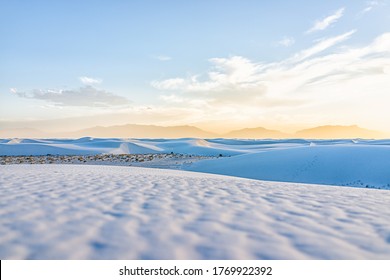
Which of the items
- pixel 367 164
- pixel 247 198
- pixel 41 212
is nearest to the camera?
pixel 41 212

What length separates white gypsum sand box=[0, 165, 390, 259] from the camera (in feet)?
9.78

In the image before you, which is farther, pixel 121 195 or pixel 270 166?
pixel 270 166

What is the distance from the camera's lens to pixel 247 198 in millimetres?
5613

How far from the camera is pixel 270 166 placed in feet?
59.3

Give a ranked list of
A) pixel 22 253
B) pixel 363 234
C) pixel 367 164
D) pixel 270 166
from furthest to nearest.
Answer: pixel 270 166
pixel 367 164
pixel 363 234
pixel 22 253

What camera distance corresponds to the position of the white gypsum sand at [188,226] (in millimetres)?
2982

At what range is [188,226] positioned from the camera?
3721 mm
